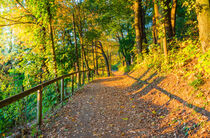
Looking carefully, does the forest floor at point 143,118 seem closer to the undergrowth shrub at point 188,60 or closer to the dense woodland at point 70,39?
the undergrowth shrub at point 188,60

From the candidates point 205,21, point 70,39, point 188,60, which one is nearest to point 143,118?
point 188,60

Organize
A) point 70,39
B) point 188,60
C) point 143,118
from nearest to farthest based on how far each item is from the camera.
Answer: point 143,118 → point 188,60 → point 70,39

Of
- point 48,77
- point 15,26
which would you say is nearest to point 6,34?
point 15,26

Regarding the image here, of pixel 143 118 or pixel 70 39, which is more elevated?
pixel 70 39

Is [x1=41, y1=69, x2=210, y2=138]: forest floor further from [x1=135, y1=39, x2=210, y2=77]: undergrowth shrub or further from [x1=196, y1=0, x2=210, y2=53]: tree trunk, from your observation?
[x1=196, y1=0, x2=210, y2=53]: tree trunk

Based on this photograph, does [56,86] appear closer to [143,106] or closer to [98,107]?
[98,107]

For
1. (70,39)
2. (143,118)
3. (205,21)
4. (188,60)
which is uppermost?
(70,39)

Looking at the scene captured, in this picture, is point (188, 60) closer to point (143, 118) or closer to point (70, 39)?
point (143, 118)

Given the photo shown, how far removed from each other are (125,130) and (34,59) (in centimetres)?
825

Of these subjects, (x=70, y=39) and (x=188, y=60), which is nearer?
(x=188, y=60)

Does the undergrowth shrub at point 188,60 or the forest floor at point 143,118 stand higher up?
the undergrowth shrub at point 188,60

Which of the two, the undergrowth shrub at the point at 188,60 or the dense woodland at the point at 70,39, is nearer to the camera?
the undergrowth shrub at the point at 188,60

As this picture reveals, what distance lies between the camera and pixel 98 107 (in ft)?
21.6

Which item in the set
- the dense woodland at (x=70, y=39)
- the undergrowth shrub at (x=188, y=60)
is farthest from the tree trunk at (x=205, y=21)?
the undergrowth shrub at (x=188, y=60)
